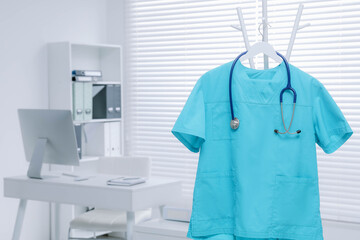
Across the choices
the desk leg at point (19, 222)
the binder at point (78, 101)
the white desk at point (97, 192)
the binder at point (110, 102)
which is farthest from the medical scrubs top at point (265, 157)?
the binder at point (110, 102)

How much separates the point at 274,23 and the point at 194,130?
8.68 feet

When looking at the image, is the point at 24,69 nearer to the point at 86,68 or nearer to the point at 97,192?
the point at 86,68

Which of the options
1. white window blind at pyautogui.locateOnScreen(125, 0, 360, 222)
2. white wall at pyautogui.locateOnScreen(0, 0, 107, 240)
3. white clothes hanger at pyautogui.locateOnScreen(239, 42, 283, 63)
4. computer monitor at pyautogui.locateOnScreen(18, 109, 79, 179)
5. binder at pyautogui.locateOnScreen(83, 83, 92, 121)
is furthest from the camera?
binder at pyautogui.locateOnScreen(83, 83, 92, 121)

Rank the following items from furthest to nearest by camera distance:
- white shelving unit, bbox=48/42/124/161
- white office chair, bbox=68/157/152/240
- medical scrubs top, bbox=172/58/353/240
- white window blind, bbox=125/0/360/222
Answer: white shelving unit, bbox=48/42/124/161, white window blind, bbox=125/0/360/222, white office chair, bbox=68/157/152/240, medical scrubs top, bbox=172/58/353/240

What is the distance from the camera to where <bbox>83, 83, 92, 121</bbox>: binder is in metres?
4.71

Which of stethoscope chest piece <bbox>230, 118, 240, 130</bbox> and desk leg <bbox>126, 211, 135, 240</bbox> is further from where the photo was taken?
desk leg <bbox>126, 211, 135, 240</bbox>

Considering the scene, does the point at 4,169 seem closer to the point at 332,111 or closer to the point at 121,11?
the point at 121,11

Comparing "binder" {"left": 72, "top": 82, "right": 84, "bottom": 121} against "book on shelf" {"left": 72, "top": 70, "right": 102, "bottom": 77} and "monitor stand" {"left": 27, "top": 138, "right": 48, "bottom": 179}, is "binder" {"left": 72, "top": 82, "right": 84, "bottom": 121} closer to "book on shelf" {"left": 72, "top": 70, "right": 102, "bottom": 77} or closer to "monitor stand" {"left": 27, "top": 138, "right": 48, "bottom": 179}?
"book on shelf" {"left": 72, "top": 70, "right": 102, "bottom": 77}

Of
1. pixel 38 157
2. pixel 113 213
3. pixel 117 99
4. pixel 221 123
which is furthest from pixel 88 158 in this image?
pixel 221 123

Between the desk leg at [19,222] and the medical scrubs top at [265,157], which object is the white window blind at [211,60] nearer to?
the desk leg at [19,222]

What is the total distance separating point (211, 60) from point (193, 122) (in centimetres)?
277

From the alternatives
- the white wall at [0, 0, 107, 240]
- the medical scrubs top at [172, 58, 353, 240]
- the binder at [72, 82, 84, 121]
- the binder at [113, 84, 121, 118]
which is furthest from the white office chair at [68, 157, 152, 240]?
the medical scrubs top at [172, 58, 353, 240]

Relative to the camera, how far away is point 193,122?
1969mm

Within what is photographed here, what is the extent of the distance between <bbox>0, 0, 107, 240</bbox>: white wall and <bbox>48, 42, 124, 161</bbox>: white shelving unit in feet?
0.29
